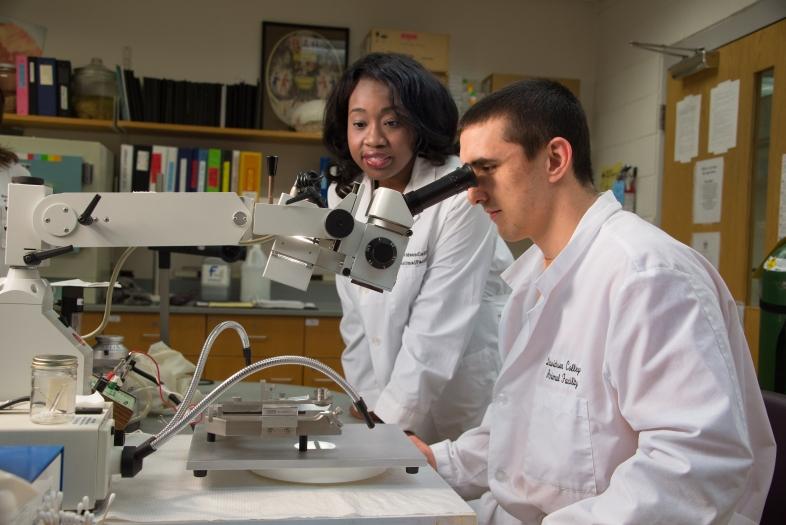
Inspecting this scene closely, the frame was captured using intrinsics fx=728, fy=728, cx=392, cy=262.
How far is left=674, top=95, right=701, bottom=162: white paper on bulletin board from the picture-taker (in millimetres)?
3316

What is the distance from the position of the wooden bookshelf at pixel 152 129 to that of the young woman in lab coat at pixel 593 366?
2699 mm

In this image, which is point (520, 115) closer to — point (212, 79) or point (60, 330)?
point (60, 330)

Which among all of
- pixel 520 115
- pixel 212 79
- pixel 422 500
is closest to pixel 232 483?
pixel 422 500

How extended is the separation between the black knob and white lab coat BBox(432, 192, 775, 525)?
0.27 meters

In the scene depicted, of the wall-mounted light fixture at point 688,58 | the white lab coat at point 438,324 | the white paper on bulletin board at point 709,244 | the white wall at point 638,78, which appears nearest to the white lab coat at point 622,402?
the white lab coat at point 438,324

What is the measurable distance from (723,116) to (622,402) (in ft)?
8.44

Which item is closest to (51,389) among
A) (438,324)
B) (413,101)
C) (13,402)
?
(13,402)

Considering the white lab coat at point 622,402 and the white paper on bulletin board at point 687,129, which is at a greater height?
the white paper on bulletin board at point 687,129

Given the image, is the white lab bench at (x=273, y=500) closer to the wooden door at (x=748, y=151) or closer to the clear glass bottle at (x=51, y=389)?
the clear glass bottle at (x=51, y=389)

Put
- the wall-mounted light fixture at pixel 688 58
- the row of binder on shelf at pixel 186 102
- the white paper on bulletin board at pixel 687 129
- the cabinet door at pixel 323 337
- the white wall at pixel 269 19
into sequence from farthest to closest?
1. the white wall at pixel 269 19
2. the row of binder on shelf at pixel 186 102
3. the cabinet door at pixel 323 337
4. the white paper on bulletin board at pixel 687 129
5. the wall-mounted light fixture at pixel 688 58

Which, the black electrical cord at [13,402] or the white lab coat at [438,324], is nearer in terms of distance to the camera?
the black electrical cord at [13,402]

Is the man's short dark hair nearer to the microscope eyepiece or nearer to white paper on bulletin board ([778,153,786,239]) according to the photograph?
the microscope eyepiece

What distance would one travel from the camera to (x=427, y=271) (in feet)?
5.55

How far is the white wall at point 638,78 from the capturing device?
11.5ft
